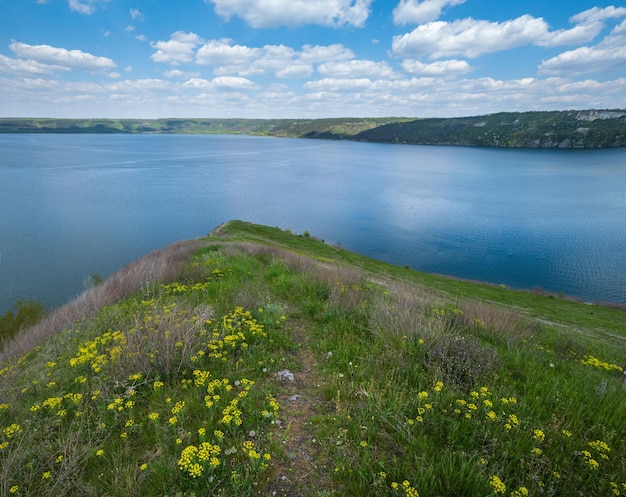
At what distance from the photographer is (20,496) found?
3268 mm

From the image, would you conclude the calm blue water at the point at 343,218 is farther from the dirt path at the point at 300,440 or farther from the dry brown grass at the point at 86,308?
the dirt path at the point at 300,440

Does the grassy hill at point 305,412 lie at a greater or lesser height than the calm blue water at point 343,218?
greater

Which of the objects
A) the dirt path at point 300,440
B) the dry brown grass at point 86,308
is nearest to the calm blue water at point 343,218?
the dry brown grass at point 86,308

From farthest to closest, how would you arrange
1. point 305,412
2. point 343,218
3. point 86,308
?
1. point 343,218
2. point 86,308
3. point 305,412

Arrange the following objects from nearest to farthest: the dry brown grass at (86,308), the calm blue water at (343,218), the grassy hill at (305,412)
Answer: the grassy hill at (305,412) < the dry brown grass at (86,308) < the calm blue water at (343,218)

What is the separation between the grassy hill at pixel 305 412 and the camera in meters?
3.33

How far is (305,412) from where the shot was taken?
14.6ft

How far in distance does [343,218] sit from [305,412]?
58.4m

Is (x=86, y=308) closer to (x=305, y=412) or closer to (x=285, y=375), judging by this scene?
(x=285, y=375)

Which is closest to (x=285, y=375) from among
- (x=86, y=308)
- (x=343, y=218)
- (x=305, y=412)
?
(x=305, y=412)

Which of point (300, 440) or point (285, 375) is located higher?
point (300, 440)

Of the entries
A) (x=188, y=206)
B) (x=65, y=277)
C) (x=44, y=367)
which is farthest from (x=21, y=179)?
(x=44, y=367)

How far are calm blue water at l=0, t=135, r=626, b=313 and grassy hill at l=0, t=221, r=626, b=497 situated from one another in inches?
1309

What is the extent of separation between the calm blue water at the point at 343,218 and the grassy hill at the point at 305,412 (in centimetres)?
3324
